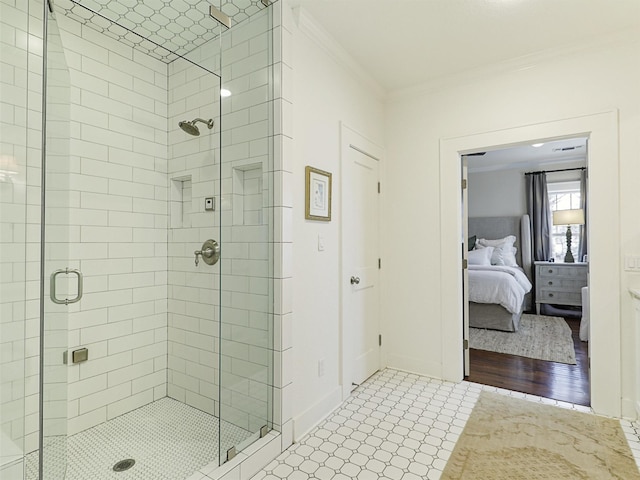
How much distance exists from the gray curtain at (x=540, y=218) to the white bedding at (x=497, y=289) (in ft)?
5.92

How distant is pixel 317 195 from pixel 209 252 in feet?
2.81

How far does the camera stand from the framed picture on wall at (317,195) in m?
2.31

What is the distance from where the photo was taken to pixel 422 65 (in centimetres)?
285

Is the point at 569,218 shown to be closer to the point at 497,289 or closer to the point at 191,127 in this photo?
the point at 497,289

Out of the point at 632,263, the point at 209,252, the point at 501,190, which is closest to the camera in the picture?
the point at 632,263

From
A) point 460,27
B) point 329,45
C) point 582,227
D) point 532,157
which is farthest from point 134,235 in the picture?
point 582,227

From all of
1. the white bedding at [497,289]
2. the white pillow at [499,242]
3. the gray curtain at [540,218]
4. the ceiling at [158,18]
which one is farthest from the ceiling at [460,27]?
the gray curtain at [540,218]

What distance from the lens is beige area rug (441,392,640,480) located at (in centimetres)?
183

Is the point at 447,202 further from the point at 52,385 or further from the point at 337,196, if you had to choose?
the point at 52,385

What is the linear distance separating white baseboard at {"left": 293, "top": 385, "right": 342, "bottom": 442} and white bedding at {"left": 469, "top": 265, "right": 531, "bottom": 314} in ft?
9.09

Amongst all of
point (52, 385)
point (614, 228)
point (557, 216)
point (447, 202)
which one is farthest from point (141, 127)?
point (557, 216)

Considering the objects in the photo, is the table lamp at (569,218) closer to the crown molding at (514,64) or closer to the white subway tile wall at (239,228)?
the crown molding at (514,64)

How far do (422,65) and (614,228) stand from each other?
185cm

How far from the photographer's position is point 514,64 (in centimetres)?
274
